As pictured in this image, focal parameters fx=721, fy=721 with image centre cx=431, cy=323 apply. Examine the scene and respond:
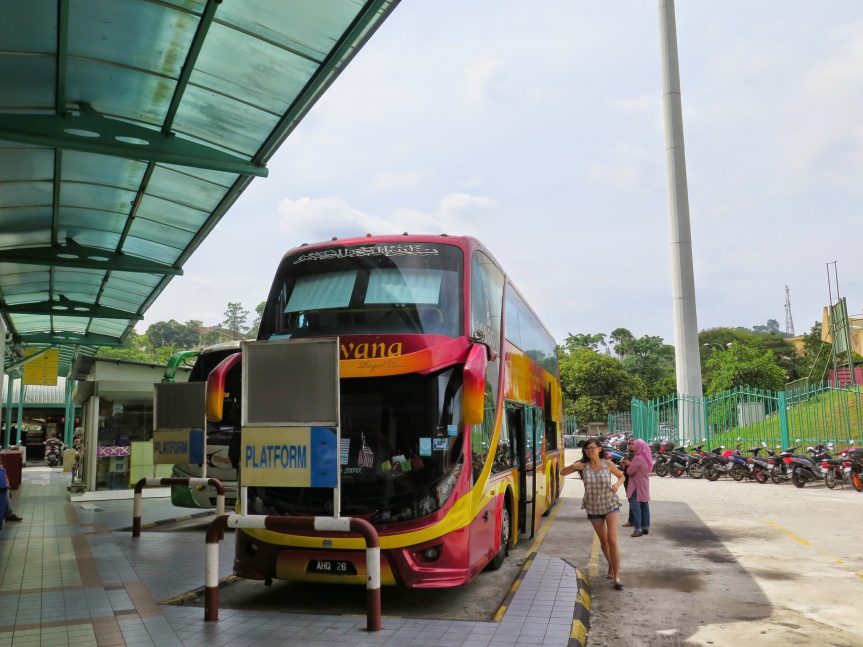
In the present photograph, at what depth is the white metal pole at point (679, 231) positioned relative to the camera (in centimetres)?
3259

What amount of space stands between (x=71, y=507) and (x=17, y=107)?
10.7 metres

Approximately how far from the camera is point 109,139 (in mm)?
9422

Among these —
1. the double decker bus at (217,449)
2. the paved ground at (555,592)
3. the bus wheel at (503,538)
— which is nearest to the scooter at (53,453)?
the paved ground at (555,592)

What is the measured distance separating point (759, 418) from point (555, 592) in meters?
19.8

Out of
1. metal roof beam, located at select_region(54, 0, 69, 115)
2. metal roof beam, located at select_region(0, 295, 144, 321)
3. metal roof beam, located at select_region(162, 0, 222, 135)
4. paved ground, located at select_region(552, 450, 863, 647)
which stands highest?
metal roof beam, located at select_region(162, 0, 222, 135)

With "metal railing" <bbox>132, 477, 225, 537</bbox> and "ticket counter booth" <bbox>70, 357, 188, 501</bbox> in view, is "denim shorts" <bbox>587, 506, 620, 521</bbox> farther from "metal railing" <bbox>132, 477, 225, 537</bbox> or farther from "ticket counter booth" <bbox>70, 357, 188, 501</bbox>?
"ticket counter booth" <bbox>70, 357, 188, 501</bbox>

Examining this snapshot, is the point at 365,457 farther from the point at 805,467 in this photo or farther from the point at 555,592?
the point at 805,467

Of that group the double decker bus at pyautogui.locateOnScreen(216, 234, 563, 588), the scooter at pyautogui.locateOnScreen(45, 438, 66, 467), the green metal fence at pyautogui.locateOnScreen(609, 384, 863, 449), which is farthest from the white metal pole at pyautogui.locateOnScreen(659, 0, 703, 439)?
the scooter at pyautogui.locateOnScreen(45, 438, 66, 467)

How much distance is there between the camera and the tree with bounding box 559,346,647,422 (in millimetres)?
60844

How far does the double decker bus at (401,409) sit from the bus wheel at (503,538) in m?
0.47

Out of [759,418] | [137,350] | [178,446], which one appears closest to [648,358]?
[137,350]

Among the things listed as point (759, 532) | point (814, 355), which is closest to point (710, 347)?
point (814, 355)

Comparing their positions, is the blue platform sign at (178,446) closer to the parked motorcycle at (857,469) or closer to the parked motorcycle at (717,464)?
the parked motorcycle at (857,469)

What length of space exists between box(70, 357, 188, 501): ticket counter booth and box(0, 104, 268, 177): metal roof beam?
368 inches
